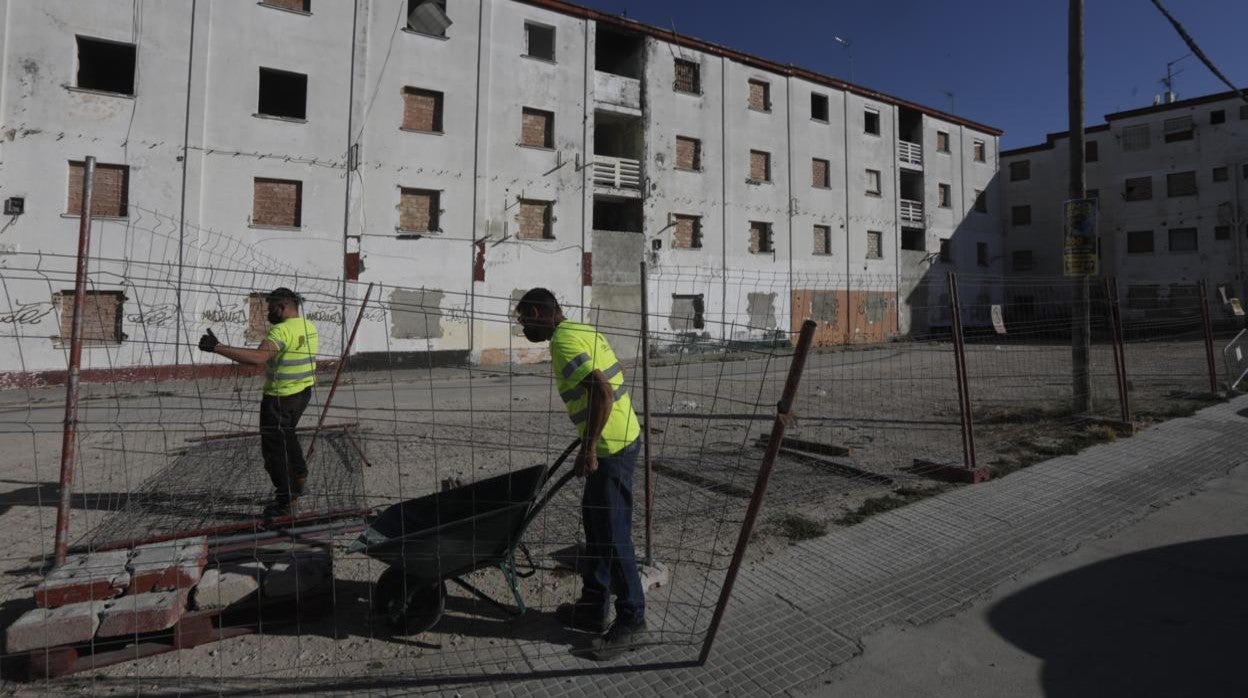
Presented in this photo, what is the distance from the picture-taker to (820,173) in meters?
29.3

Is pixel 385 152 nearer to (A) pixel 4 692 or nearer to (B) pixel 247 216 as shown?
(B) pixel 247 216

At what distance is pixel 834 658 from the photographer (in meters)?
3.09

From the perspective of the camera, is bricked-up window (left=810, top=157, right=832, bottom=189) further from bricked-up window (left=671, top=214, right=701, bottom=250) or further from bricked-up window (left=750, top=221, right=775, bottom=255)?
bricked-up window (left=671, top=214, right=701, bottom=250)

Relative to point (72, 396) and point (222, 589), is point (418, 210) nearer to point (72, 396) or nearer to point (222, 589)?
point (72, 396)

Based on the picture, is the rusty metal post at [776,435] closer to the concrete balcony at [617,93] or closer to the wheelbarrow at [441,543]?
the wheelbarrow at [441,543]

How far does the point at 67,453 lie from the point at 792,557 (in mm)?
4223

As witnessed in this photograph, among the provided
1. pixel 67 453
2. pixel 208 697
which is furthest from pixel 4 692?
pixel 67 453

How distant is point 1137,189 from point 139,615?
44.2 meters

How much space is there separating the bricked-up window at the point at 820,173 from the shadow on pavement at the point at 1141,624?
26.6 meters

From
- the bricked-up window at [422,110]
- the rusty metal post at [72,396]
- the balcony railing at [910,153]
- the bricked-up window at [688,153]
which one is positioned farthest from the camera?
the balcony railing at [910,153]

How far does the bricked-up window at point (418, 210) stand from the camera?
19391 mm

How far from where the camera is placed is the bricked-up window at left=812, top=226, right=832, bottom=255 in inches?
1147

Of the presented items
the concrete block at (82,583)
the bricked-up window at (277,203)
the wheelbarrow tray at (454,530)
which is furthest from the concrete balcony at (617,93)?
the concrete block at (82,583)

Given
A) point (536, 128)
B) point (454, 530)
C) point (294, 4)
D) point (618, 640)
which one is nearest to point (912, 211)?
point (536, 128)
